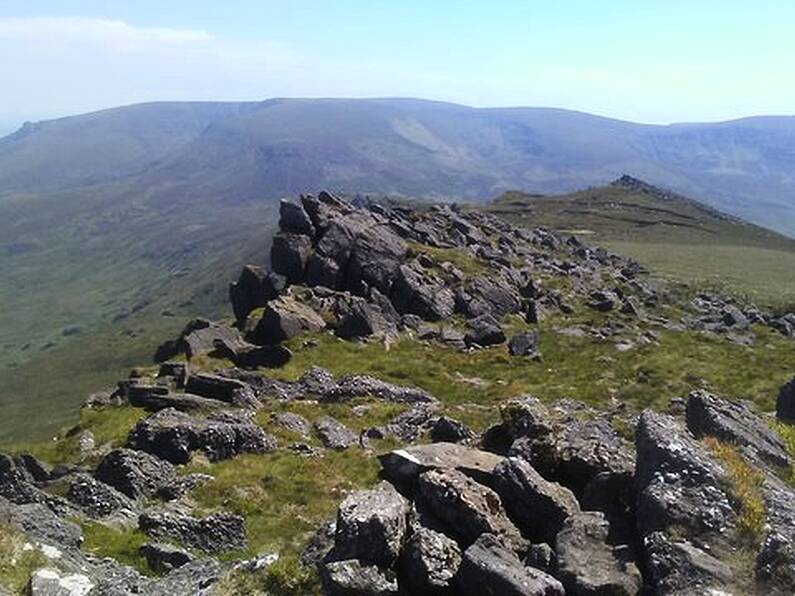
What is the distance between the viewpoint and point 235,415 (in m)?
44.4

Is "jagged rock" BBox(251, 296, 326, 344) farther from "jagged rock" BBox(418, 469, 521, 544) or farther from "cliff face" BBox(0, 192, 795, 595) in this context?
"jagged rock" BBox(418, 469, 521, 544)

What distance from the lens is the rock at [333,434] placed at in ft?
142

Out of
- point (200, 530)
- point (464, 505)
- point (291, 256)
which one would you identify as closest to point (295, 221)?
point (291, 256)

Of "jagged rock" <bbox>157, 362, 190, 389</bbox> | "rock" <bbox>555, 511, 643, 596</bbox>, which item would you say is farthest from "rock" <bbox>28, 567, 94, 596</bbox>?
"jagged rock" <bbox>157, 362, 190, 389</bbox>

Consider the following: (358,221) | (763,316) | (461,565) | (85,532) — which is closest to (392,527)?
(461,565)

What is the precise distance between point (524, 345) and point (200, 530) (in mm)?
46560

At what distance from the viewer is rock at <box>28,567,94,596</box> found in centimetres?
1939

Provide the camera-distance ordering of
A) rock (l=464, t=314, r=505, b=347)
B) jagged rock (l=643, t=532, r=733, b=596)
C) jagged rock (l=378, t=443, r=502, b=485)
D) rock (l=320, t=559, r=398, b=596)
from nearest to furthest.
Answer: jagged rock (l=643, t=532, r=733, b=596)
rock (l=320, t=559, r=398, b=596)
jagged rock (l=378, t=443, r=502, b=485)
rock (l=464, t=314, r=505, b=347)

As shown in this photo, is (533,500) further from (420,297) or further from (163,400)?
(420,297)

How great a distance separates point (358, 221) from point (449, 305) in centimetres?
1957

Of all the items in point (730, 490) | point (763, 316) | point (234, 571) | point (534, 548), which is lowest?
point (763, 316)

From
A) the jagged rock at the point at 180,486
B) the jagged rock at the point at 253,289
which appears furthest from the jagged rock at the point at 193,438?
the jagged rock at the point at 253,289

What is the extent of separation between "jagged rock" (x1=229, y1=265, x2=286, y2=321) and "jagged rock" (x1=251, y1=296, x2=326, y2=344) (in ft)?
48.7

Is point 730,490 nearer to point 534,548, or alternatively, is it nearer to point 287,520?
point 534,548
